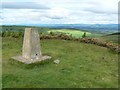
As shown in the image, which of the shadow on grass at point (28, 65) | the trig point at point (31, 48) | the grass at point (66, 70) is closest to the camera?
the grass at point (66, 70)

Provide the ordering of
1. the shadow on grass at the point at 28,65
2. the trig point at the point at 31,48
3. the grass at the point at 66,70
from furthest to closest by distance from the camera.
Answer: the trig point at the point at 31,48 → the shadow on grass at the point at 28,65 → the grass at the point at 66,70

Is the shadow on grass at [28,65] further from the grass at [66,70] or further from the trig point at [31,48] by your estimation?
the trig point at [31,48]

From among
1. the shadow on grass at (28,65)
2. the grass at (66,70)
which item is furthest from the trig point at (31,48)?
the grass at (66,70)

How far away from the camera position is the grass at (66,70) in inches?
328

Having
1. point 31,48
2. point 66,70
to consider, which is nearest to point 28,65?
point 31,48

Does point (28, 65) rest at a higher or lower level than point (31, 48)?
lower

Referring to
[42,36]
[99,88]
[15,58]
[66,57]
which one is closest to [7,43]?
[42,36]

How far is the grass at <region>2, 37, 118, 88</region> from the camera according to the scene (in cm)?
833

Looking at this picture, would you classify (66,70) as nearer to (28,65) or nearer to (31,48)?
(28,65)

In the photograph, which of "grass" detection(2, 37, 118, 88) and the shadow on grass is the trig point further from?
"grass" detection(2, 37, 118, 88)

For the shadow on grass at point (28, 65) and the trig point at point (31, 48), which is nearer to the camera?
the shadow on grass at point (28, 65)

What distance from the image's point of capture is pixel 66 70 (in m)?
9.80

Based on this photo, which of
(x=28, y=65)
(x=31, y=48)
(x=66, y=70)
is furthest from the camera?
(x=31, y=48)

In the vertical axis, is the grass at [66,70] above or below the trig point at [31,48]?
below
